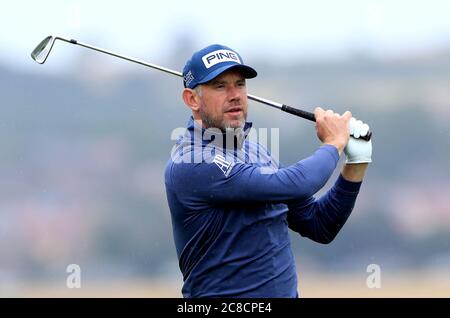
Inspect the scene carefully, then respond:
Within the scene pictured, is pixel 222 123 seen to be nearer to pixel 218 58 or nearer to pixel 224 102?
pixel 224 102

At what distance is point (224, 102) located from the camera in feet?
9.61

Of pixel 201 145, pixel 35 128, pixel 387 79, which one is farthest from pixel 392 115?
pixel 201 145

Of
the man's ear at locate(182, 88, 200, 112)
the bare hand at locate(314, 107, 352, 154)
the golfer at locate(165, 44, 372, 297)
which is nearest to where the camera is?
the golfer at locate(165, 44, 372, 297)

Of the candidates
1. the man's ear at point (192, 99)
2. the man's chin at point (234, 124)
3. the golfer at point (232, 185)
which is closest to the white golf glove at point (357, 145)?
the golfer at point (232, 185)

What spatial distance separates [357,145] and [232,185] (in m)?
0.52

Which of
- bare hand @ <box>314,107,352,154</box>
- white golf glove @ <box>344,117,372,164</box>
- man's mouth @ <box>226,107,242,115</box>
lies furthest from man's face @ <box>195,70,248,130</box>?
white golf glove @ <box>344,117,372,164</box>

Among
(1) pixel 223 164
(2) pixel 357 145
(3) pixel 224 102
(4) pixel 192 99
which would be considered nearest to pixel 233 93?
(3) pixel 224 102

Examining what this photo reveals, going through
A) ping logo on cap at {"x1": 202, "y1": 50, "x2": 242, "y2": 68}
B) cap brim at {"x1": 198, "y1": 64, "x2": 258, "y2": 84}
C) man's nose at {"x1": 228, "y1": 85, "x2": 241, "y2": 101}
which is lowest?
man's nose at {"x1": 228, "y1": 85, "x2": 241, "y2": 101}

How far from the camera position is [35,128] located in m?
6.73

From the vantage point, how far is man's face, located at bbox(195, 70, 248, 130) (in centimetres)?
292

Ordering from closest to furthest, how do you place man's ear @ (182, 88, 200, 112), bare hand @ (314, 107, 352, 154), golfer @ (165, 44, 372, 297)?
golfer @ (165, 44, 372, 297) < bare hand @ (314, 107, 352, 154) < man's ear @ (182, 88, 200, 112)

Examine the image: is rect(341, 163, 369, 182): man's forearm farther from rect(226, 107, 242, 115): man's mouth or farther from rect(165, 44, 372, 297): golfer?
rect(226, 107, 242, 115): man's mouth

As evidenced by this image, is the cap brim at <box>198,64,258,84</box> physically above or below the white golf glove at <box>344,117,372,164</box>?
above
